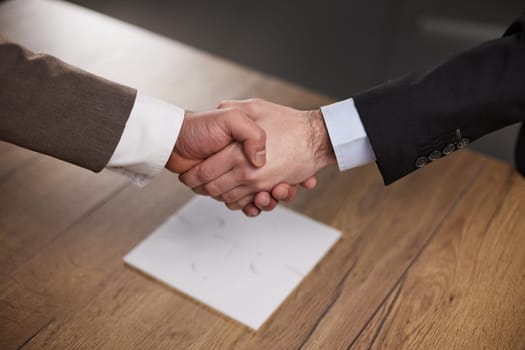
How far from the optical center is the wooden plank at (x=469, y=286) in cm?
100

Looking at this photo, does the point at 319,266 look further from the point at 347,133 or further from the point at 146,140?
the point at 146,140

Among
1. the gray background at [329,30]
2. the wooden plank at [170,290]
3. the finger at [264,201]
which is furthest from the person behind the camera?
the gray background at [329,30]

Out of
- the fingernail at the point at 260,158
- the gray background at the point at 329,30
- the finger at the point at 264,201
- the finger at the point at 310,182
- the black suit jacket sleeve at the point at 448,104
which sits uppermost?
the black suit jacket sleeve at the point at 448,104

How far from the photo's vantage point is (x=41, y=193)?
1236mm

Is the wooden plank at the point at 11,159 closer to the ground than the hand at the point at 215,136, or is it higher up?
closer to the ground

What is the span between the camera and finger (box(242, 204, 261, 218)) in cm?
124

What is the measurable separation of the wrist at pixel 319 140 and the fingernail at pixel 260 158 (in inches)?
4.0

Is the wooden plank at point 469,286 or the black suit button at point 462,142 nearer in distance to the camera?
the wooden plank at point 469,286

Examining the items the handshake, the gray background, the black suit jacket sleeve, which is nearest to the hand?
the handshake

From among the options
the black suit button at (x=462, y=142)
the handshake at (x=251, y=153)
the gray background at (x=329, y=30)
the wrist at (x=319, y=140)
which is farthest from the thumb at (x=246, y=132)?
the gray background at (x=329, y=30)

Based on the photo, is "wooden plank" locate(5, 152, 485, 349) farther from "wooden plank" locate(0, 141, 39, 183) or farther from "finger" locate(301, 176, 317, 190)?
"wooden plank" locate(0, 141, 39, 183)

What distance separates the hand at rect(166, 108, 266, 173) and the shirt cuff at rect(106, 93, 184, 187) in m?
0.04

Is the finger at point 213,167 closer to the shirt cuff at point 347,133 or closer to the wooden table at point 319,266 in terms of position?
the wooden table at point 319,266

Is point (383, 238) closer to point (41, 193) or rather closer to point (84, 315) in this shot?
point (84, 315)
